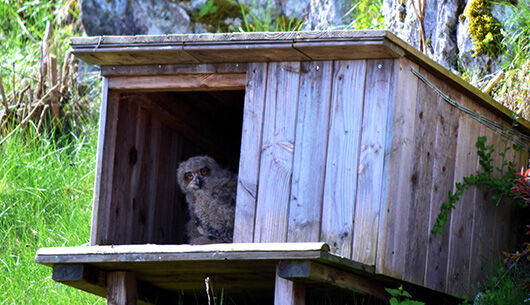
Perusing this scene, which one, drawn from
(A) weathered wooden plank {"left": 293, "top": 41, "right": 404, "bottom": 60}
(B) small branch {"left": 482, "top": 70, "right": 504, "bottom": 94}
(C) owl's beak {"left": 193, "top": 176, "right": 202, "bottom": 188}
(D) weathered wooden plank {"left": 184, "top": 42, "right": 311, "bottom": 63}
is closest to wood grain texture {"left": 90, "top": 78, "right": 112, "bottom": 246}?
(C) owl's beak {"left": 193, "top": 176, "right": 202, "bottom": 188}

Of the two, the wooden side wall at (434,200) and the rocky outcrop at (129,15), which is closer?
the wooden side wall at (434,200)

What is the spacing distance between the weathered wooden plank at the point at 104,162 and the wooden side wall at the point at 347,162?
101 centimetres

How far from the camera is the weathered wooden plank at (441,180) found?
5.38 meters

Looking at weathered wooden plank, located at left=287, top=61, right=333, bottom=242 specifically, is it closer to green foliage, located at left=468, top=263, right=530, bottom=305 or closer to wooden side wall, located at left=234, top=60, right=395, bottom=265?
wooden side wall, located at left=234, top=60, right=395, bottom=265

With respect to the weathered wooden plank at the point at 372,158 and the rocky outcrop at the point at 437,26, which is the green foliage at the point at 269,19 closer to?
the rocky outcrop at the point at 437,26

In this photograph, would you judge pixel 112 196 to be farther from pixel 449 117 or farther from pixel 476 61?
pixel 476 61

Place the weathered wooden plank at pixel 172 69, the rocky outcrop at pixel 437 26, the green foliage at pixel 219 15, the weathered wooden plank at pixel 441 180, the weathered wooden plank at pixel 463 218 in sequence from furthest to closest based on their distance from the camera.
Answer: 1. the green foliage at pixel 219 15
2. the rocky outcrop at pixel 437 26
3. the weathered wooden plank at pixel 463 218
4. the weathered wooden plank at pixel 441 180
5. the weathered wooden plank at pixel 172 69

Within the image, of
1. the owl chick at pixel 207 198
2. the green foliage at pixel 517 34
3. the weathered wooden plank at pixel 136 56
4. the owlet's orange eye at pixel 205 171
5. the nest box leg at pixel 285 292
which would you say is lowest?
the nest box leg at pixel 285 292

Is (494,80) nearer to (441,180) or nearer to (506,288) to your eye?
(441,180)

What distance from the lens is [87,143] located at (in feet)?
29.6

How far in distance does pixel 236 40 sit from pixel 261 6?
5425 millimetres

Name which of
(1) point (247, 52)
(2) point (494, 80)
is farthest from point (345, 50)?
(2) point (494, 80)

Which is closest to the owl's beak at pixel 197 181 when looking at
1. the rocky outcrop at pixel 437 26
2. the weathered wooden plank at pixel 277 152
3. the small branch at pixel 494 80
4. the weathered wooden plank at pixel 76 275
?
the weathered wooden plank at pixel 277 152

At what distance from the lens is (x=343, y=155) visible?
16.1 feet
